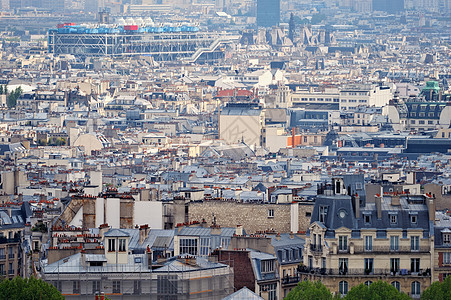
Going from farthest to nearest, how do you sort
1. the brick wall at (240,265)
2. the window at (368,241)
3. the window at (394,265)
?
the window at (368,241) → the window at (394,265) → the brick wall at (240,265)

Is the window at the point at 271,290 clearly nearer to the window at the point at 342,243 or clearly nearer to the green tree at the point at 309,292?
the window at the point at 342,243

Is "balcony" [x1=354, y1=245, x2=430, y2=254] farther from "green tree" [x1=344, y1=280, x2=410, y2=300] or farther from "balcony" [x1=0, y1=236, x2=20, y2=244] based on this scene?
"balcony" [x1=0, y1=236, x2=20, y2=244]

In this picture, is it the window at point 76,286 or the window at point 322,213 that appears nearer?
the window at point 76,286

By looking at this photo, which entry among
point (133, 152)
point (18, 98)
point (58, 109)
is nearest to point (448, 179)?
point (133, 152)

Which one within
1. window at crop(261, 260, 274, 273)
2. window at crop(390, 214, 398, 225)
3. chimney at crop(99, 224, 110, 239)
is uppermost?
window at crop(390, 214, 398, 225)

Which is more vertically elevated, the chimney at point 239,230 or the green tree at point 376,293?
the chimney at point 239,230

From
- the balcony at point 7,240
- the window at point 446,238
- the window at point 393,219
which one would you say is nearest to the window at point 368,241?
the window at point 393,219

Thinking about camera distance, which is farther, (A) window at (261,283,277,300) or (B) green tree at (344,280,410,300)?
(A) window at (261,283,277,300)

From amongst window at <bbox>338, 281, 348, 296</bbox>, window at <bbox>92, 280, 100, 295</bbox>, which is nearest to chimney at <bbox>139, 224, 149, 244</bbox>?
window at <bbox>338, 281, 348, 296</bbox>
